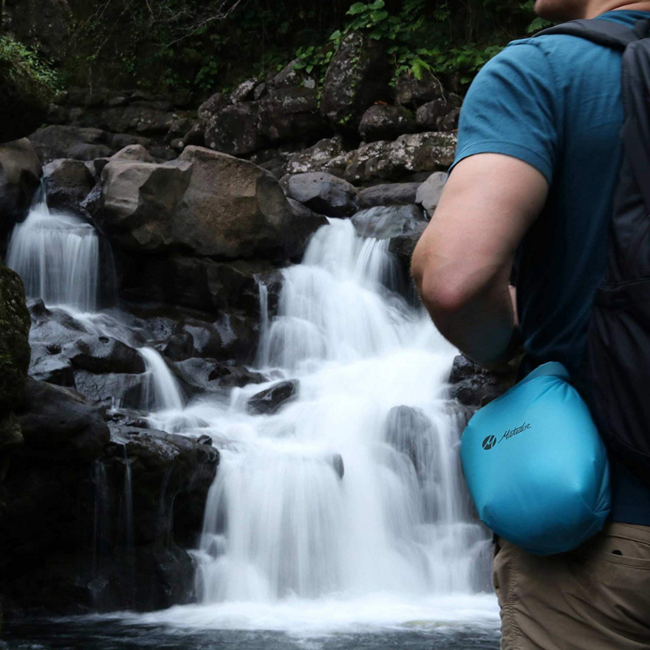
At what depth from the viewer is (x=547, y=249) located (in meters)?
1.23

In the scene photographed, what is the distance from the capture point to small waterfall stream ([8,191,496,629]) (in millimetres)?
5984

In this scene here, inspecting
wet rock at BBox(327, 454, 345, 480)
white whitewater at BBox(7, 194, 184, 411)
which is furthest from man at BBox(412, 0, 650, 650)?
white whitewater at BBox(7, 194, 184, 411)

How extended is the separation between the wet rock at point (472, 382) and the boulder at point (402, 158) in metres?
5.56

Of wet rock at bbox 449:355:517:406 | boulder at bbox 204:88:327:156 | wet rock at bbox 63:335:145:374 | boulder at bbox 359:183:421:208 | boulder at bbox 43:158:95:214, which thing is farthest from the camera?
boulder at bbox 204:88:327:156

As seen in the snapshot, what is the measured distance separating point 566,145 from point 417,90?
1419cm

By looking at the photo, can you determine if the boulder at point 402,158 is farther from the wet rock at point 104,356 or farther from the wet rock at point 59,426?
the wet rock at point 59,426

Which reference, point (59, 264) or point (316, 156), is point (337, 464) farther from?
point (316, 156)

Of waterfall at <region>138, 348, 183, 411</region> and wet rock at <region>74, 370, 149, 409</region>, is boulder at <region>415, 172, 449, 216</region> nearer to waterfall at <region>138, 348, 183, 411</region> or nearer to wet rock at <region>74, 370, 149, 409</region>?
waterfall at <region>138, 348, 183, 411</region>

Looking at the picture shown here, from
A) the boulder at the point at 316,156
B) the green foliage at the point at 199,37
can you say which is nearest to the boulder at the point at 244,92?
the green foliage at the point at 199,37

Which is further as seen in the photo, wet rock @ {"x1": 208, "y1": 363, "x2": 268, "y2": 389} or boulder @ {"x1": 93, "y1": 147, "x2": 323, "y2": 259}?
boulder @ {"x1": 93, "y1": 147, "x2": 323, "y2": 259}

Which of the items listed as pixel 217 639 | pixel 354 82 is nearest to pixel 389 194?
pixel 354 82

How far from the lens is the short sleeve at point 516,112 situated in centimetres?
113

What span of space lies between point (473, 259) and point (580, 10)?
56cm

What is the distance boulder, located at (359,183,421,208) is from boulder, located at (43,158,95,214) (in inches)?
166
